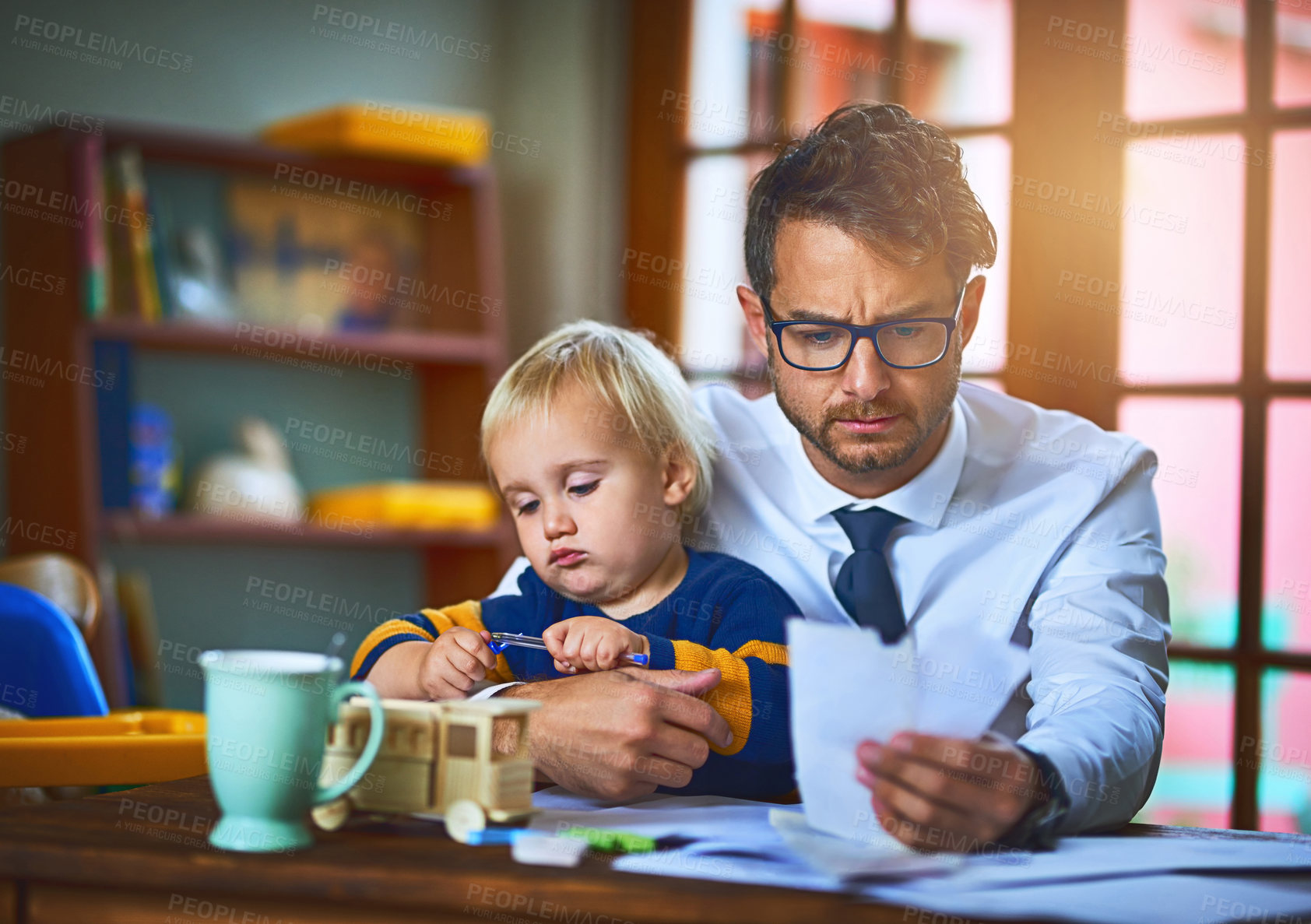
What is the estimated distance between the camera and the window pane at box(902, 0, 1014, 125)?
3.28 m

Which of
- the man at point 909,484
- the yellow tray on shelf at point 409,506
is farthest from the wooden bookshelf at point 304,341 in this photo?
the man at point 909,484

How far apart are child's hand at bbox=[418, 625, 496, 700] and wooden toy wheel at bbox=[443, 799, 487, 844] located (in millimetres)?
225

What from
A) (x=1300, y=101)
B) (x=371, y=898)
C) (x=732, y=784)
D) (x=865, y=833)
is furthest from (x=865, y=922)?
(x=1300, y=101)

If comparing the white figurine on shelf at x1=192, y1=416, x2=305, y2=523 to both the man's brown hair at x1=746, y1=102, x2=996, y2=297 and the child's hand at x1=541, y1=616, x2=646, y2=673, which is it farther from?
the child's hand at x1=541, y1=616, x2=646, y2=673

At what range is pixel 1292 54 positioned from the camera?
290 centimetres

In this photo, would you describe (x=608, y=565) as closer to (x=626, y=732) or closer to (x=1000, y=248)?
(x=626, y=732)

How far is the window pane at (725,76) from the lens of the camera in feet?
11.9

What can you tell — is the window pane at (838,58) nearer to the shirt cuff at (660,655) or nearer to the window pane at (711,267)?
the window pane at (711,267)

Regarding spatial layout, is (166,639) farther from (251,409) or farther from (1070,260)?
(1070,260)

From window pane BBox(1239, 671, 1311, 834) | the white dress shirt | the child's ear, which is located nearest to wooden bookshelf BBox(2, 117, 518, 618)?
→ the white dress shirt

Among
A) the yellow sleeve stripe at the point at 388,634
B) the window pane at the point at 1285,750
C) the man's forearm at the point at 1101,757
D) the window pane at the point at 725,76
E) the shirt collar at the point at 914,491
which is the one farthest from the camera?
the window pane at the point at 725,76

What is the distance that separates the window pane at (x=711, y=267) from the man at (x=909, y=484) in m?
2.06

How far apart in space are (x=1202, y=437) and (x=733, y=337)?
131cm

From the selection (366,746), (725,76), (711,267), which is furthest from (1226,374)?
(366,746)
